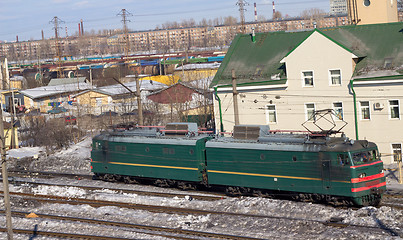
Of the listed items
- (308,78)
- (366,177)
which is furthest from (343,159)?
(308,78)

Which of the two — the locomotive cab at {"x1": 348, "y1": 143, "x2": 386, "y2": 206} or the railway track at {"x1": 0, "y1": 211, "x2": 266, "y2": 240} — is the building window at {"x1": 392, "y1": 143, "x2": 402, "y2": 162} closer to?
the locomotive cab at {"x1": 348, "y1": 143, "x2": 386, "y2": 206}

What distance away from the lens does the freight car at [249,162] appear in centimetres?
2052

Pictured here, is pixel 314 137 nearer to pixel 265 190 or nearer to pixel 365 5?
pixel 265 190

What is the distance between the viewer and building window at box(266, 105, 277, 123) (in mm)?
34594

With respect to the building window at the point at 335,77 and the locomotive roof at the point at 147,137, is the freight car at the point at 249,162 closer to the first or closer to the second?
the locomotive roof at the point at 147,137

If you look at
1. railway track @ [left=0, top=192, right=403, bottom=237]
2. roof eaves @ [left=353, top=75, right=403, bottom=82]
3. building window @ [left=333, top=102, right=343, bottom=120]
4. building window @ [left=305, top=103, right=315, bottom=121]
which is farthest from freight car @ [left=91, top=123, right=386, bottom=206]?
building window @ [left=305, top=103, right=315, bottom=121]

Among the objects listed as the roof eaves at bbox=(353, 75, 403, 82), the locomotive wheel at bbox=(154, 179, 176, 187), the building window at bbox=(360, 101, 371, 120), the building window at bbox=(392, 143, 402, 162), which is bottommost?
the locomotive wheel at bbox=(154, 179, 176, 187)

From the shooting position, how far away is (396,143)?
30062mm

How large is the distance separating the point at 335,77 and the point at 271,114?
5038mm

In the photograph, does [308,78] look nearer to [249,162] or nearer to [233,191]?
[249,162]

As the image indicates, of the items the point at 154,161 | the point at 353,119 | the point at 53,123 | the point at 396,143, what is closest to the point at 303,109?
the point at 353,119

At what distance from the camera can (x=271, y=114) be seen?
3478cm

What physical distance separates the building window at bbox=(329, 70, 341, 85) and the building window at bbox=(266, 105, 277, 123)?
14.1ft

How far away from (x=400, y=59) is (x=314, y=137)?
39.6ft
